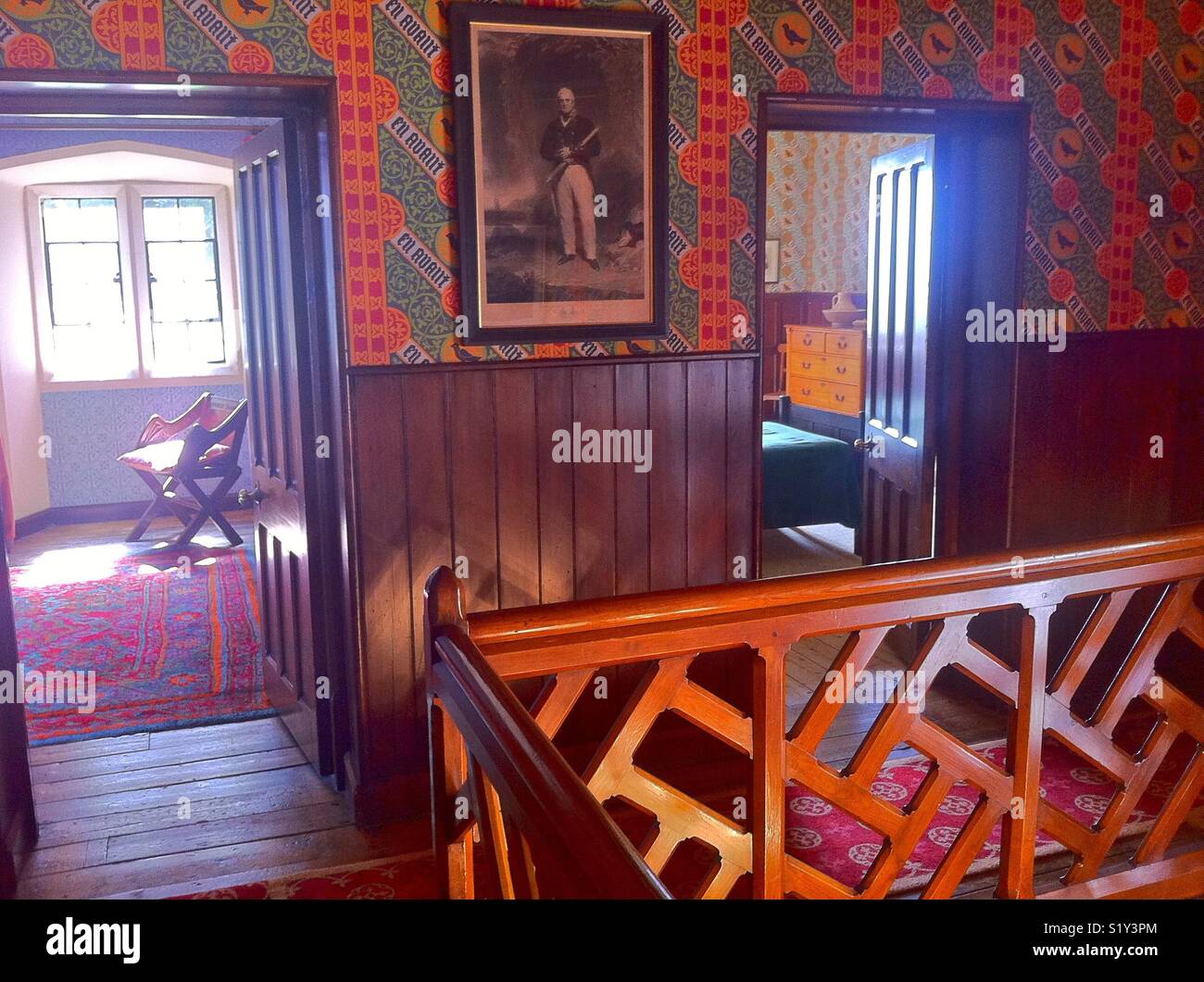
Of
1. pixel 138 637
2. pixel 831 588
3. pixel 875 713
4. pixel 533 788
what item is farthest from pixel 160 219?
pixel 533 788

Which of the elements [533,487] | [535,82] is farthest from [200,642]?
[535,82]

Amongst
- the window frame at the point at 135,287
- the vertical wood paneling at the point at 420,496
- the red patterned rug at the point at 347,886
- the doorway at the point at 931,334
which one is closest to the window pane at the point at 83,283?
the window frame at the point at 135,287

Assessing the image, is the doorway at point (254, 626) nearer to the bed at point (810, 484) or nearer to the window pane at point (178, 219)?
the bed at point (810, 484)

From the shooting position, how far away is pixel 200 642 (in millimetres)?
5527

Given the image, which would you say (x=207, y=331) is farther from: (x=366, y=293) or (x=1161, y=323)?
(x=1161, y=323)

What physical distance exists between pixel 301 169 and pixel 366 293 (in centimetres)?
52

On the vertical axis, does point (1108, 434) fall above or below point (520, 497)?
above

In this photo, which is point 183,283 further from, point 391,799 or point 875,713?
point 875,713

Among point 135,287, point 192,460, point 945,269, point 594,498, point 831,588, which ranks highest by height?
point 135,287

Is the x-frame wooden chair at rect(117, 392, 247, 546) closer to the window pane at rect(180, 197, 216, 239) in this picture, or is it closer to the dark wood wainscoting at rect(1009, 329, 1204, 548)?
the window pane at rect(180, 197, 216, 239)

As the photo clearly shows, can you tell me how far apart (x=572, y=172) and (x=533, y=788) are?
9.06 feet

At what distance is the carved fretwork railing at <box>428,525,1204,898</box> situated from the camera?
6.11ft

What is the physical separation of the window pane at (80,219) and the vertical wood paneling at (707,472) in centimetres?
618

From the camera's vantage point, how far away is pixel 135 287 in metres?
8.39
